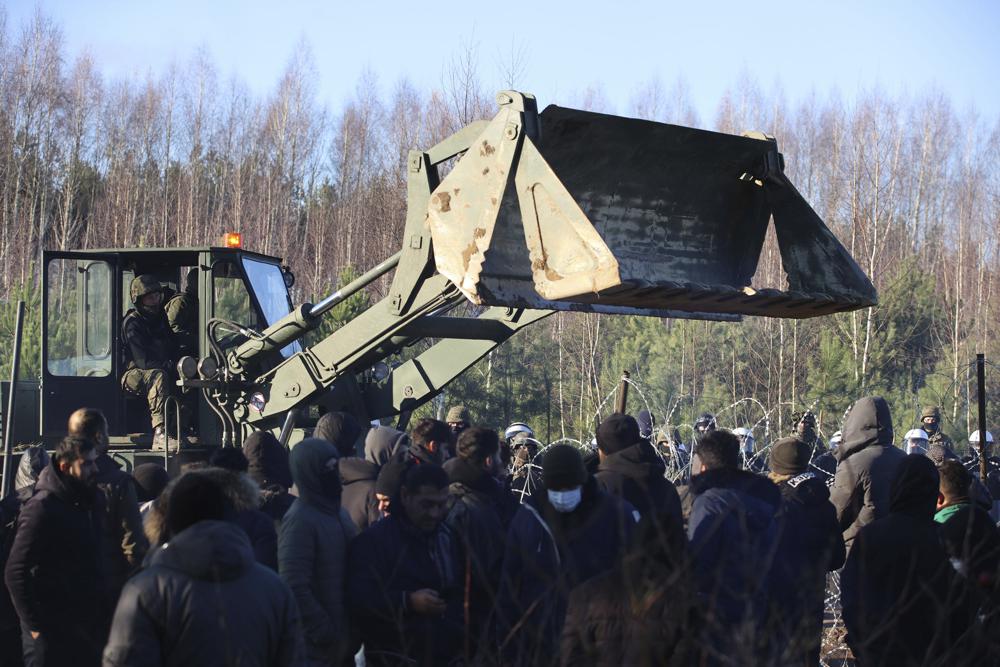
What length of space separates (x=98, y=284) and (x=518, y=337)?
13995 mm

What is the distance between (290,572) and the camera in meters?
5.04

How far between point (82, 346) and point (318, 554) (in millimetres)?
5470

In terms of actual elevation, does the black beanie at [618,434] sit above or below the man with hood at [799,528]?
above

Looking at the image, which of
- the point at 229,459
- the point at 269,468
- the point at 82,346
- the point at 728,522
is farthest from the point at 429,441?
the point at 82,346

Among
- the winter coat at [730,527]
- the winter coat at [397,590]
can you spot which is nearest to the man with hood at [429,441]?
the winter coat at [730,527]

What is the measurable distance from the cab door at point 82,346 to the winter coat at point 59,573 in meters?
4.20

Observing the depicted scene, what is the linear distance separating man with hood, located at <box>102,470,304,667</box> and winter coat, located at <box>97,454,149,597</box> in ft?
7.59

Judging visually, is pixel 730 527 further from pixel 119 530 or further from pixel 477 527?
pixel 119 530

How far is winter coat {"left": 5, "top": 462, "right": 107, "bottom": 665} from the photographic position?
17.5 feet

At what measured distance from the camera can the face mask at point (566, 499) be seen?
5.18 m

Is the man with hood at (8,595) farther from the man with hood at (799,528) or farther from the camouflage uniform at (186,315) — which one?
the man with hood at (799,528)

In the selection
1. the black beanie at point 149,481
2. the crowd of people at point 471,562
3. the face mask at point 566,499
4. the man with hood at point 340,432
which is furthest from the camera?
the man with hood at point 340,432

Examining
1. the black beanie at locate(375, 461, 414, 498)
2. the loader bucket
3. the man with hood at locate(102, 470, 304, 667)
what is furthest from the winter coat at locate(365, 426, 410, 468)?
the man with hood at locate(102, 470, 304, 667)

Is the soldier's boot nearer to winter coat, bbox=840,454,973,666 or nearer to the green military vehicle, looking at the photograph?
the green military vehicle
